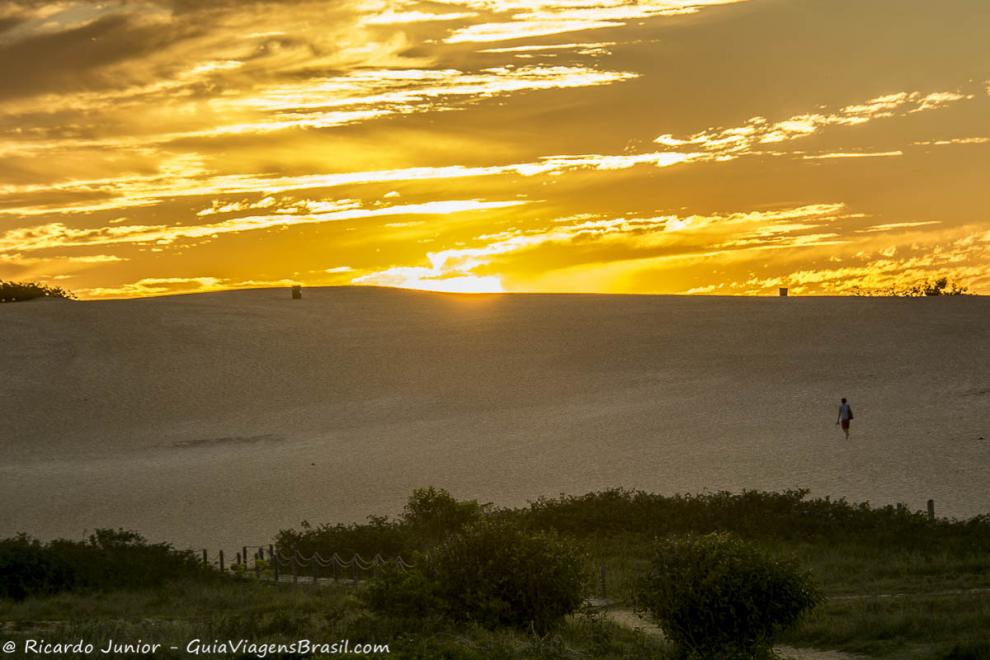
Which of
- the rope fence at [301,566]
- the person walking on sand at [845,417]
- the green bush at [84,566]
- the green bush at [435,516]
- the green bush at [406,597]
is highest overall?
the green bush at [406,597]

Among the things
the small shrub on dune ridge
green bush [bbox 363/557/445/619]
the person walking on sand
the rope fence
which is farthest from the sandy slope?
the small shrub on dune ridge


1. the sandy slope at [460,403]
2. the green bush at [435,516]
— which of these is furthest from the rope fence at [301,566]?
the sandy slope at [460,403]

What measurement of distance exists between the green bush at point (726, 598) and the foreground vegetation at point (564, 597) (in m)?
0.03

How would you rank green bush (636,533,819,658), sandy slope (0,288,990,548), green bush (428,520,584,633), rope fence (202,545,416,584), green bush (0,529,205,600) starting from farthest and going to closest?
sandy slope (0,288,990,548) → rope fence (202,545,416,584) → green bush (0,529,205,600) → green bush (428,520,584,633) → green bush (636,533,819,658)

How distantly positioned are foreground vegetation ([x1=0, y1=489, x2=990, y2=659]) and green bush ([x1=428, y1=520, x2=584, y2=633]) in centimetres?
2

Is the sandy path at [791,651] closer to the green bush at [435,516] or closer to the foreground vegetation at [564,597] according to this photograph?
the foreground vegetation at [564,597]

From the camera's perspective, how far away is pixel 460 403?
50.2 metres

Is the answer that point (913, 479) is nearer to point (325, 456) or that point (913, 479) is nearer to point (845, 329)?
point (325, 456)

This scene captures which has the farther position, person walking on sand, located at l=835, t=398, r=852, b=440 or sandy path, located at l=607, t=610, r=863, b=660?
person walking on sand, located at l=835, t=398, r=852, b=440

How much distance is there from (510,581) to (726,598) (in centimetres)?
291

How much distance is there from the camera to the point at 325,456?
41312mm

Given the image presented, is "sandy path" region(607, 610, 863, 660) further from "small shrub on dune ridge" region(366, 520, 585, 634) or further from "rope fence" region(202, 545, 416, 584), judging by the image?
"rope fence" region(202, 545, 416, 584)

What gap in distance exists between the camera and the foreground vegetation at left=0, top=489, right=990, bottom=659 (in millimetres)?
14922

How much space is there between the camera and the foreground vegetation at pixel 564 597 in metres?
14.9
